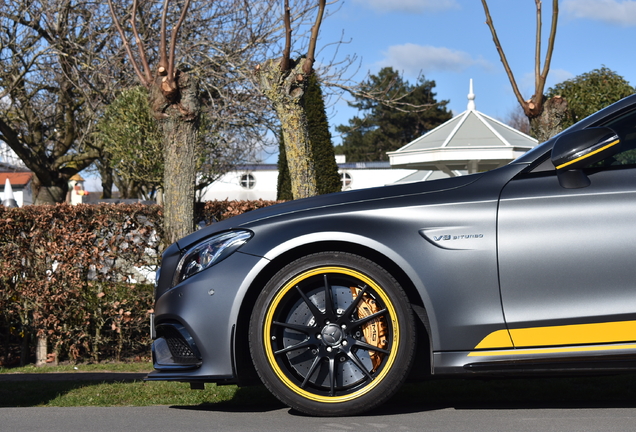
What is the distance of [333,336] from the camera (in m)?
3.72

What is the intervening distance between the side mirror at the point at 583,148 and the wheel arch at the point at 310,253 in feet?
3.15

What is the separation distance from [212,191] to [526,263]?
4344 cm

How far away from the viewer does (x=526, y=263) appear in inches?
140

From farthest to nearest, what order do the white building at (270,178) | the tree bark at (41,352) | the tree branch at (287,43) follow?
the white building at (270,178)
the tree branch at (287,43)
the tree bark at (41,352)

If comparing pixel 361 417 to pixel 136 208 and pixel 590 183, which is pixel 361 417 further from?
pixel 136 208

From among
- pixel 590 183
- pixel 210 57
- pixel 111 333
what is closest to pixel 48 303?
pixel 111 333

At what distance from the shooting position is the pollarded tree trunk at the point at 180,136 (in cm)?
762

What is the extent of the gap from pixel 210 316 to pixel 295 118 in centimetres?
467

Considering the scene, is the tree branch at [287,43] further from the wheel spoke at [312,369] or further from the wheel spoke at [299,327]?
the wheel spoke at [312,369]

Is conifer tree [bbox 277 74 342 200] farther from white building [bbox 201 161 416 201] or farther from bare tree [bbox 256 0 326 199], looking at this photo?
white building [bbox 201 161 416 201]

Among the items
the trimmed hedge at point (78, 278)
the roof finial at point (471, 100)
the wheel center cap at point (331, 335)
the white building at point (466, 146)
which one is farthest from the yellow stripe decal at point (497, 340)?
the roof finial at point (471, 100)

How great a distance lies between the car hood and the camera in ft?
12.6

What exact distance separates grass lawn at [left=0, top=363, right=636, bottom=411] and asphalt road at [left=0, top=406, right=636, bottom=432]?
20 cm

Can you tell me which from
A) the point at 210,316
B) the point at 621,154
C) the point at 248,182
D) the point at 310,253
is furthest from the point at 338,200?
the point at 248,182
